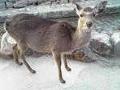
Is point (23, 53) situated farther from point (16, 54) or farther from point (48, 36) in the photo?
point (48, 36)

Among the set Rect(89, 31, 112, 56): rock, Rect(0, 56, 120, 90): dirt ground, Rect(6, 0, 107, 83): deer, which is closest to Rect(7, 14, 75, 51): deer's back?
Rect(6, 0, 107, 83): deer

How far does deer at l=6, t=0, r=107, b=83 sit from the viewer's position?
5781 millimetres

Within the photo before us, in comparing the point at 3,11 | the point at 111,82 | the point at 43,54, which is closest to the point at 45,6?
the point at 3,11

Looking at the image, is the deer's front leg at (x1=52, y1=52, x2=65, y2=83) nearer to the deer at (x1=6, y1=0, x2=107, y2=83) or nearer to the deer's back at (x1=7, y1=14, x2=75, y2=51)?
the deer at (x1=6, y1=0, x2=107, y2=83)

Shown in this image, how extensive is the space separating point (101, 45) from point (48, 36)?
3.23ft

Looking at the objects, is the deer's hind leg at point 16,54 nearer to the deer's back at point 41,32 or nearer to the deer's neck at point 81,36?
the deer's back at point 41,32

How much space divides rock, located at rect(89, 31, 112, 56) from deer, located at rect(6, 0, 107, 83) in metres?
0.58

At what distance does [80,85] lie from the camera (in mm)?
5883

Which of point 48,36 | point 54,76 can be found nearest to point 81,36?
point 48,36

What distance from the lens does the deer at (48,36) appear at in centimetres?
578

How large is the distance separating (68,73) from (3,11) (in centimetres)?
216

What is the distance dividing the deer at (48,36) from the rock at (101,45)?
581 mm

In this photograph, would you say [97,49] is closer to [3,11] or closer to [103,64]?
[103,64]

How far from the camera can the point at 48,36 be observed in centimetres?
597
